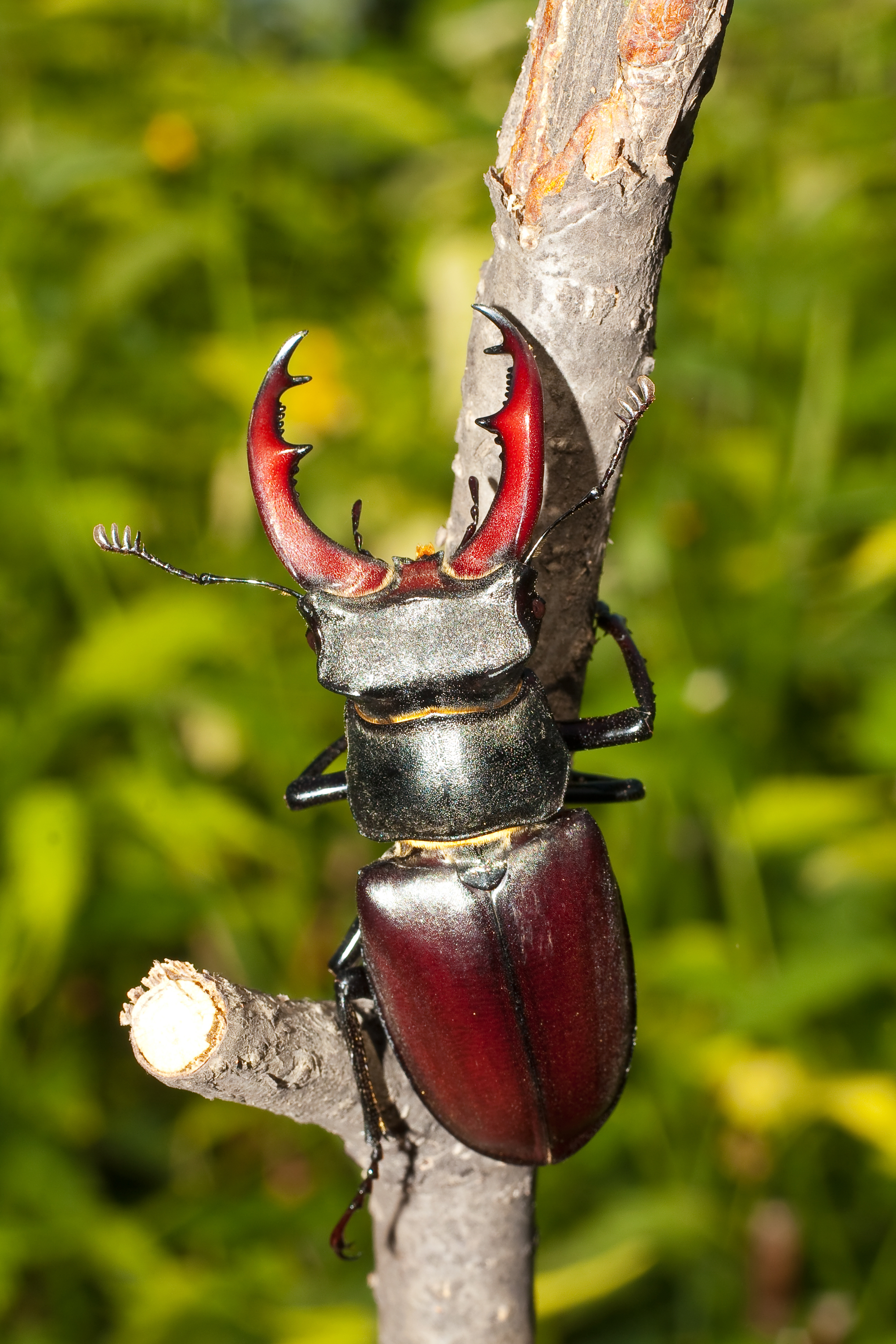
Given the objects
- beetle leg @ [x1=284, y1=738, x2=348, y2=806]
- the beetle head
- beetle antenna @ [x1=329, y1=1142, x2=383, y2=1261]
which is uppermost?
the beetle head

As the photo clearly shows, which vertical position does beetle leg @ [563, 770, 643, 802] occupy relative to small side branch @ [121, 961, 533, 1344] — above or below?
above

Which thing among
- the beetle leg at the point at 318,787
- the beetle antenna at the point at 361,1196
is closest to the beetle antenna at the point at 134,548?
the beetle leg at the point at 318,787

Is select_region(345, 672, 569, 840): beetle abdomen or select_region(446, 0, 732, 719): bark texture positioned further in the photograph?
select_region(345, 672, 569, 840): beetle abdomen

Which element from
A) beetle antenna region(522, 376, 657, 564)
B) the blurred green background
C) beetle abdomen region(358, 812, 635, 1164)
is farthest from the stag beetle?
the blurred green background

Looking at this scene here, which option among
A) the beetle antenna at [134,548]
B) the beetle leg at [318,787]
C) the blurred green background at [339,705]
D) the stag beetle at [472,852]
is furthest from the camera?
the blurred green background at [339,705]

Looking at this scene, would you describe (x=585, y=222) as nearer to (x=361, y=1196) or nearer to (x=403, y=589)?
(x=403, y=589)

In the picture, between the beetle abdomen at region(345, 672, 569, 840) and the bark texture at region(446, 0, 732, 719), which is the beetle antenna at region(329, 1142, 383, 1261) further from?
the bark texture at region(446, 0, 732, 719)

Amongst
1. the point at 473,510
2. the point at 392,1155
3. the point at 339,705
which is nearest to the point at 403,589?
the point at 473,510

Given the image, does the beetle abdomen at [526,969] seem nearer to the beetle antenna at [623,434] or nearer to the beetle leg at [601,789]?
the beetle leg at [601,789]

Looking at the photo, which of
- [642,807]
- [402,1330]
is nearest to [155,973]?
[402,1330]
